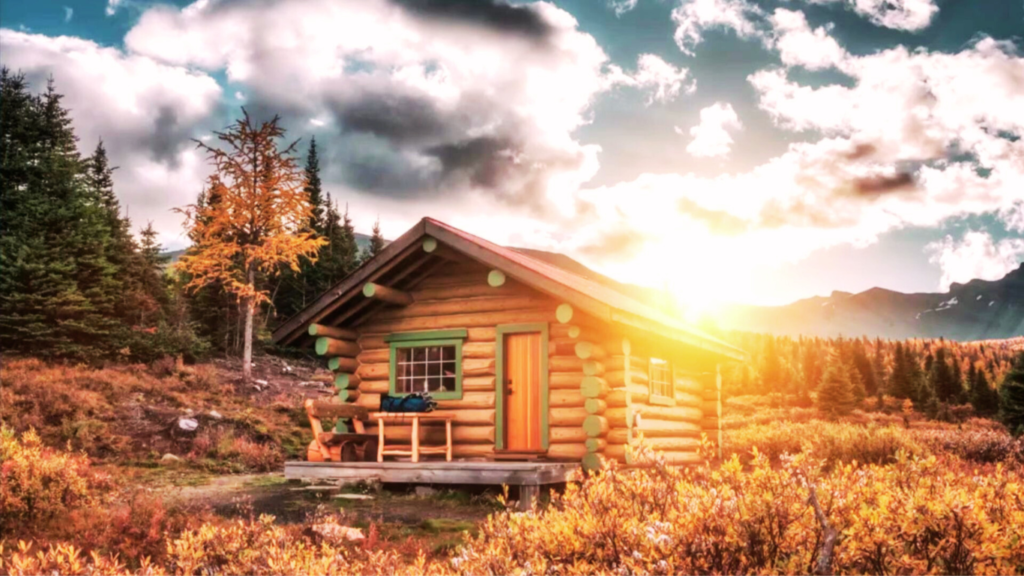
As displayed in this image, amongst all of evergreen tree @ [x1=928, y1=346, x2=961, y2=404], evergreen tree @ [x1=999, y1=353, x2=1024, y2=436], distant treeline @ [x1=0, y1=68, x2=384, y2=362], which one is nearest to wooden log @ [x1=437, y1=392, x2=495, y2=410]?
distant treeline @ [x1=0, y1=68, x2=384, y2=362]

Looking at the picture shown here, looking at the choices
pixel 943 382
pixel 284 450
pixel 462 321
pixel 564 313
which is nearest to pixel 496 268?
pixel 462 321

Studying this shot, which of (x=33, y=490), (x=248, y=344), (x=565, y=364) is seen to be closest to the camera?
(x=33, y=490)

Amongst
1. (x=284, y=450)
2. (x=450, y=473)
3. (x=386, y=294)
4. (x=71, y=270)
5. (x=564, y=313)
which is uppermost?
(x=71, y=270)

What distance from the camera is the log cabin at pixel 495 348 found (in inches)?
527

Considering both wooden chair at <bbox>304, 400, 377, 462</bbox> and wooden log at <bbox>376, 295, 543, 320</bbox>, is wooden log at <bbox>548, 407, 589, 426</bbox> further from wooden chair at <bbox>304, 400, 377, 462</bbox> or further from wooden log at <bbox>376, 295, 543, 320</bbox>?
wooden chair at <bbox>304, 400, 377, 462</bbox>

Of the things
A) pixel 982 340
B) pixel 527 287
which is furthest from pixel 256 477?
pixel 982 340

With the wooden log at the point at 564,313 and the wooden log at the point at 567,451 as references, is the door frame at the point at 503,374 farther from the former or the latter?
the wooden log at the point at 564,313

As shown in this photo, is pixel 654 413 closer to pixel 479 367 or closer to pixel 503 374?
pixel 503 374

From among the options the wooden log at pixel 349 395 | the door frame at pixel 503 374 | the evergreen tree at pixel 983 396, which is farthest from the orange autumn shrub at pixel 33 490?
the evergreen tree at pixel 983 396

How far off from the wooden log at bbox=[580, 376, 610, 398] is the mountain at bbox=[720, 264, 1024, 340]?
10.6 metres

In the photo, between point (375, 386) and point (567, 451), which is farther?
point (375, 386)

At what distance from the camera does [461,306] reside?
49.5ft

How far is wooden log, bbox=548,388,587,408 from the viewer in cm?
1373

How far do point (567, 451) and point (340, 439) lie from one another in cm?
432
